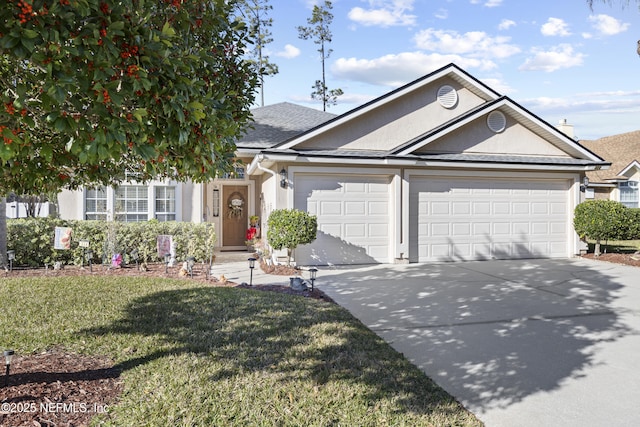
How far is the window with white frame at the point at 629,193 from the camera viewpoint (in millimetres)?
24938

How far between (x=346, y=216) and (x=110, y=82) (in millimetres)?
9752

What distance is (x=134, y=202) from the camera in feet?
44.7

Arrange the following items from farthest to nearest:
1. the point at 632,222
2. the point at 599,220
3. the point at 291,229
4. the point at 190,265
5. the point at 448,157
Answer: the point at 632,222
the point at 599,220
the point at 448,157
the point at 291,229
the point at 190,265

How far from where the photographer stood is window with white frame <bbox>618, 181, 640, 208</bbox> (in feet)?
81.8

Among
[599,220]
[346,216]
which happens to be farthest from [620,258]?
[346,216]

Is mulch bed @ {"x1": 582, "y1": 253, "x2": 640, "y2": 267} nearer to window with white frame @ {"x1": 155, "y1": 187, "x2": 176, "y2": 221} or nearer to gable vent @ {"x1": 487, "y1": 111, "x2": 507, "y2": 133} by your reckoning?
gable vent @ {"x1": 487, "y1": 111, "x2": 507, "y2": 133}

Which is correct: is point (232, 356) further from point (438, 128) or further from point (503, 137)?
point (503, 137)

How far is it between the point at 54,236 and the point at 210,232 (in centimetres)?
370

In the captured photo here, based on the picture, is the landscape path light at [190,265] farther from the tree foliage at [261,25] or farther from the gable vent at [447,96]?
the tree foliage at [261,25]

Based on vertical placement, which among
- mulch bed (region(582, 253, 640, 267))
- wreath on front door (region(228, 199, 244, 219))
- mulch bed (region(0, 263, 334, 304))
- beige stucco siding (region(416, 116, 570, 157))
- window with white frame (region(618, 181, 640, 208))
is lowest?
mulch bed (region(0, 263, 334, 304))

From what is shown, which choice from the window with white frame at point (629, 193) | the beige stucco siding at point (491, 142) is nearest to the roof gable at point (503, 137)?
the beige stucco siding at point (491, 142)

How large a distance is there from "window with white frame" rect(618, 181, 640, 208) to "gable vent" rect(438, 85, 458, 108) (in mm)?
17238

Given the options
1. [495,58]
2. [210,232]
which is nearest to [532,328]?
[210,232]

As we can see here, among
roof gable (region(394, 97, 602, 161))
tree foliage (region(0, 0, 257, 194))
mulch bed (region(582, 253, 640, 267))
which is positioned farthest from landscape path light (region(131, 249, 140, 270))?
mulch bed (region(582, 253, 640, 267))
